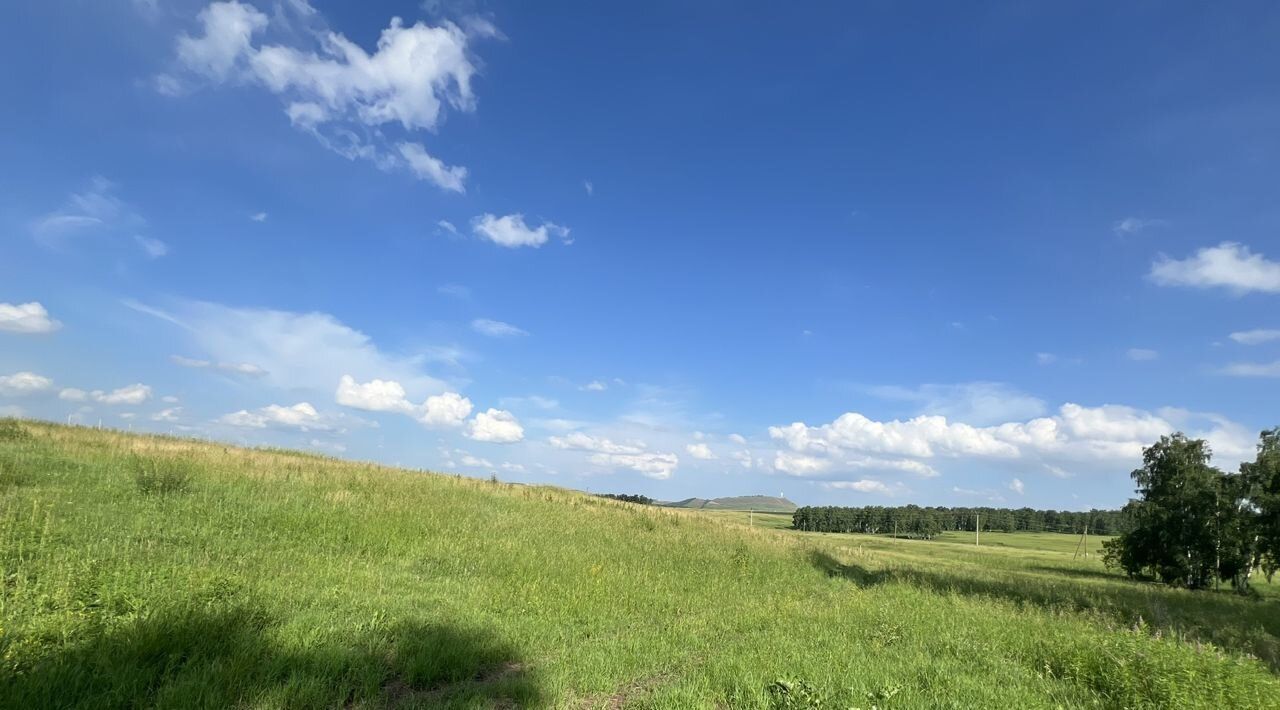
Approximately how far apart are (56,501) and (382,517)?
262 inches

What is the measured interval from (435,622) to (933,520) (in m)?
158

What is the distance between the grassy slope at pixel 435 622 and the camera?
634 cm

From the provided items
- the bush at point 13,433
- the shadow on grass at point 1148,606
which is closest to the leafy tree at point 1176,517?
the shadow on grass at point 1148,606

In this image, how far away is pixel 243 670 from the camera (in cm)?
613

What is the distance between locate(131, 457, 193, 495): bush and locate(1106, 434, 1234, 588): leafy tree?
5287 cm

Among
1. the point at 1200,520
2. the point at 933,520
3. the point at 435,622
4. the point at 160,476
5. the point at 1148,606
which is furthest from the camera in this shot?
the point at 933,520

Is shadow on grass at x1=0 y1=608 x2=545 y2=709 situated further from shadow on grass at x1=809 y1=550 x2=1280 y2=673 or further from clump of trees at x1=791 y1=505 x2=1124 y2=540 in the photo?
clump of trees at x1=791 y1=505 x2=1124 y2=540

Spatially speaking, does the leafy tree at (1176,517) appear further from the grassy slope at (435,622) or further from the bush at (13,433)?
the bush at (13,433)

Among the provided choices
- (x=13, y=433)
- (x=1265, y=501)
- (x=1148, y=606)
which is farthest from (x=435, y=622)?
(x=1265, y=501)

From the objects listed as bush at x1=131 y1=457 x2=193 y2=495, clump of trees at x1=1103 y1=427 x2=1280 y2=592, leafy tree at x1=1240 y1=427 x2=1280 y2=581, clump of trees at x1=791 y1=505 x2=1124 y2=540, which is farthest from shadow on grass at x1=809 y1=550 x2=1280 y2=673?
clump of trees at x1=791 y1=505 x2=1124 y2=540

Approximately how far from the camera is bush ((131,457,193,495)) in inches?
575

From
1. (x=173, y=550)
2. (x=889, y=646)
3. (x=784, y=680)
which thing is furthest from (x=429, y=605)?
(x=889, y=646)

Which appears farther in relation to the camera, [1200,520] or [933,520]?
[933,520]

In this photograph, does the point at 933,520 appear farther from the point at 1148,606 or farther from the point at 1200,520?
the point at 1148,606
